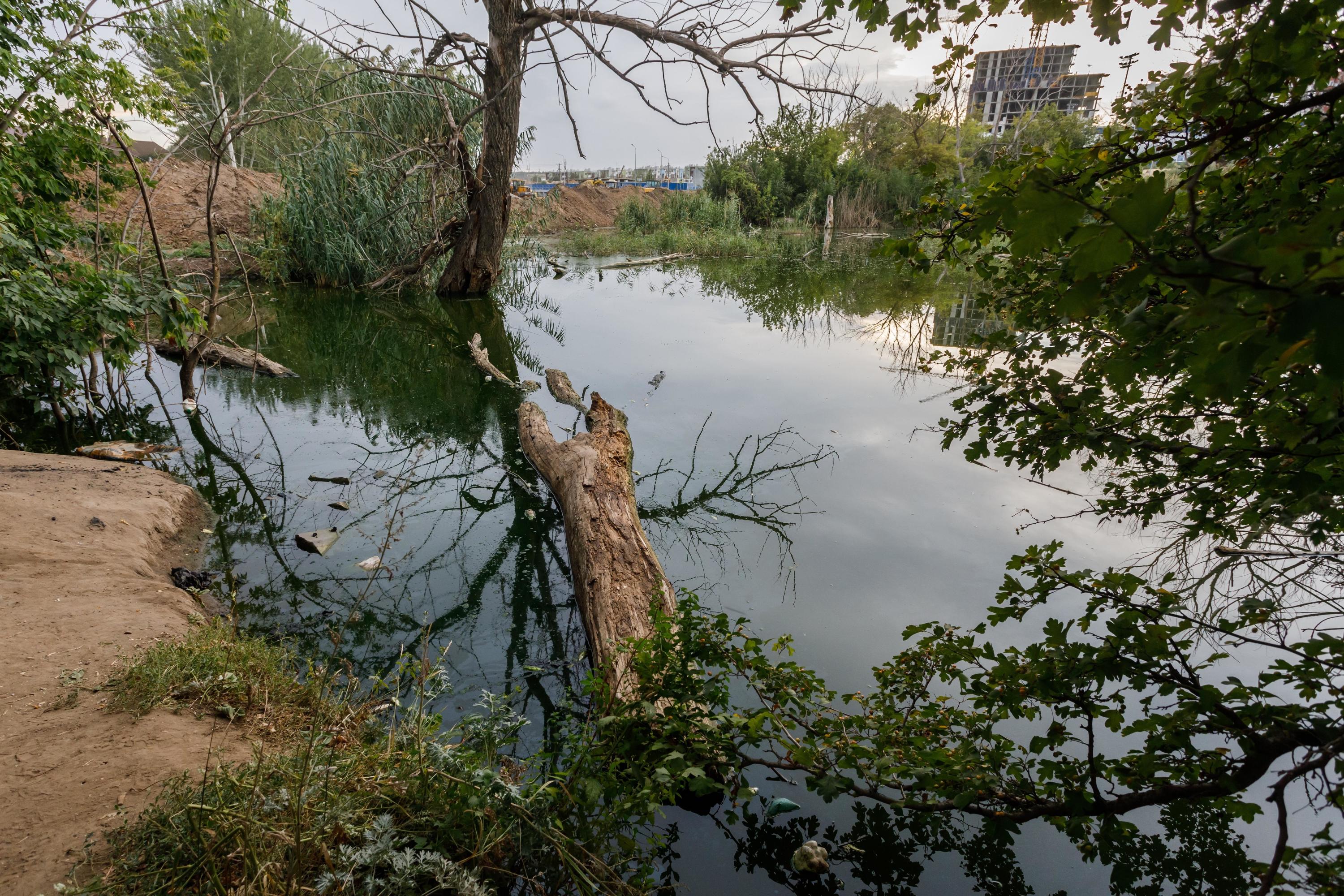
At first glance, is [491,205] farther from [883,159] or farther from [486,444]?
[883,159]

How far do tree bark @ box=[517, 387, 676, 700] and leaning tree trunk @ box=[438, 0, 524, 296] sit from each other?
6.06 meters

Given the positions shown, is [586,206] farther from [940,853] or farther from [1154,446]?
[940,853]

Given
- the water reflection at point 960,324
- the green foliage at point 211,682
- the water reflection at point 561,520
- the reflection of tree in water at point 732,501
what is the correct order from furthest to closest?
the water reflection at point 960,324 → the reflection of tree in water at point 732,501 → the water reflection at point 561,520 → the green foliage at point 211,682

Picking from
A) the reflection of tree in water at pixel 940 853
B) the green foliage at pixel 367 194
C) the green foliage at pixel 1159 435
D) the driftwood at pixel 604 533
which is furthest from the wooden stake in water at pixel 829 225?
the reflection of tree in water at pixel 940 853

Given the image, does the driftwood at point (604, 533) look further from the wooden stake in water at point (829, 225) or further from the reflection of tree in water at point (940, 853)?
the wooden stake in water at point (829, 225)

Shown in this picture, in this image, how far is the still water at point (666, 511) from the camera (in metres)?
2.77

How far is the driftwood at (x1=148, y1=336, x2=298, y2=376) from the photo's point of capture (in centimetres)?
706

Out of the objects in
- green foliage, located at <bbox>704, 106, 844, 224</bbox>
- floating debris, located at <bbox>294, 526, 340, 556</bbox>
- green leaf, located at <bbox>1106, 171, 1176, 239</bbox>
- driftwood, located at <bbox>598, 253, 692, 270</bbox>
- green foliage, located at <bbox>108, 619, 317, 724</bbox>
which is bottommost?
floating debris, located at <bbox>294, 526, 340, 556</bbox>

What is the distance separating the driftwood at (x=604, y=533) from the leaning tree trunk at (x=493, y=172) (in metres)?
5.94

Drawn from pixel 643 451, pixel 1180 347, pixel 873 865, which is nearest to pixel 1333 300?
pixel 1180 347

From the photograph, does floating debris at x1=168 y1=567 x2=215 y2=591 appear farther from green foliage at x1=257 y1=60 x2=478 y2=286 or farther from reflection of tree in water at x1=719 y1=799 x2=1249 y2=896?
green foliage at x1=257 y1=60 x2=478 y2=286

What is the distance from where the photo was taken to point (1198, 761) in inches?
58.8

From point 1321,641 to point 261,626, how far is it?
378 centimetres

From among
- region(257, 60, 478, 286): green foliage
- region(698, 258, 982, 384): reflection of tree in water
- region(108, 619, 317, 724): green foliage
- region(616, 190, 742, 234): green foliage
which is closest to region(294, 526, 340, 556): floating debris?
region(108, 619, 317, 724): green foliage
